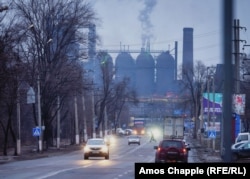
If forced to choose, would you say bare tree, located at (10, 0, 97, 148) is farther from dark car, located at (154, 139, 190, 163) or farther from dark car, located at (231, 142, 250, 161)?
dark car, located at (154, 139, 190, 163)

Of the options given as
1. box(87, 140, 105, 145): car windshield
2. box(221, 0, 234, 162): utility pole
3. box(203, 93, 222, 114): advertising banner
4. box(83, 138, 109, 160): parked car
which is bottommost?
box(83, 138, 109, 160): parked car

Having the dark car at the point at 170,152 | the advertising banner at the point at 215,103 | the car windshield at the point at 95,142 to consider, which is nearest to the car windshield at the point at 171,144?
the dark car at the point at 170,152

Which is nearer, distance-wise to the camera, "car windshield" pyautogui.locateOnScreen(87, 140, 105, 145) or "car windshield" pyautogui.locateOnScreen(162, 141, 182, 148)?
"car windshield" pyautogui.locateOnScreen(162, 141, 182, 148)

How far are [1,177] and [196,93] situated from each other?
312 ft

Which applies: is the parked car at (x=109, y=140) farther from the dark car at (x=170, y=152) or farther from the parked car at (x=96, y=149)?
the dark car at (x=170, y=152)

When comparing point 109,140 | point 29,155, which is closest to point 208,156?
point 29,155

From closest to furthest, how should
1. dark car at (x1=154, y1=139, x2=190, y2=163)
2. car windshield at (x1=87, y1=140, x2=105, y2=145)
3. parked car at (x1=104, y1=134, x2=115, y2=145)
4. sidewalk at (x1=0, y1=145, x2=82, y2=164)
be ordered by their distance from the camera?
dark car at (x1=154, y1=139, x2=190, y2=163)
car windshield at (x1=87, y1=140, x2=105, y2=145)
sidewalk at (x1=0, y1=145, x2=82, y2=164)
parked car at (x1=104, y1=134, x2=115, y2=145)

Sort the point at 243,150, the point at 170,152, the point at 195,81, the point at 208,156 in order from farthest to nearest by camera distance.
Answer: the point at 195,81, the point at 208,156, the point at 243,150, the point at 170,152

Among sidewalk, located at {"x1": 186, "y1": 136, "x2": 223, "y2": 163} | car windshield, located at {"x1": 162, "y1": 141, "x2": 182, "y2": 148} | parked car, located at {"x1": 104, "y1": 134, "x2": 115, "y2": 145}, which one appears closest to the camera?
car windshield, located at {"x1": 162, "y1": 141, "x2": 182, "y2": 148}

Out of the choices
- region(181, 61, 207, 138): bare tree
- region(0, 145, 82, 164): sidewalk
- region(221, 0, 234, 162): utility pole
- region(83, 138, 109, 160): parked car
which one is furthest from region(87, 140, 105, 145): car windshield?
region(181, 61, 207, 138): bare tree

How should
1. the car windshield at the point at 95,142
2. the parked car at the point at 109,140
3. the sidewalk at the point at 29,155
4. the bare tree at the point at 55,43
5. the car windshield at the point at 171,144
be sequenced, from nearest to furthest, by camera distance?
1. the car windshield at the point at 171,144
2. the car windshield at the point at 95,142
3. the sidewalk at the point at 29,155
4. the parked car at the point at 109,140
5. the bare tree at the point at 55,43

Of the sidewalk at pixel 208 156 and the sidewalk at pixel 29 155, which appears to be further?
the sidewalk at pixel 29 155

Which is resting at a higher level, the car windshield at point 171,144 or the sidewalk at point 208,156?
the car windshield at point 171,144

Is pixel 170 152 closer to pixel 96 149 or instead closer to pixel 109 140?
pixel 96 149
